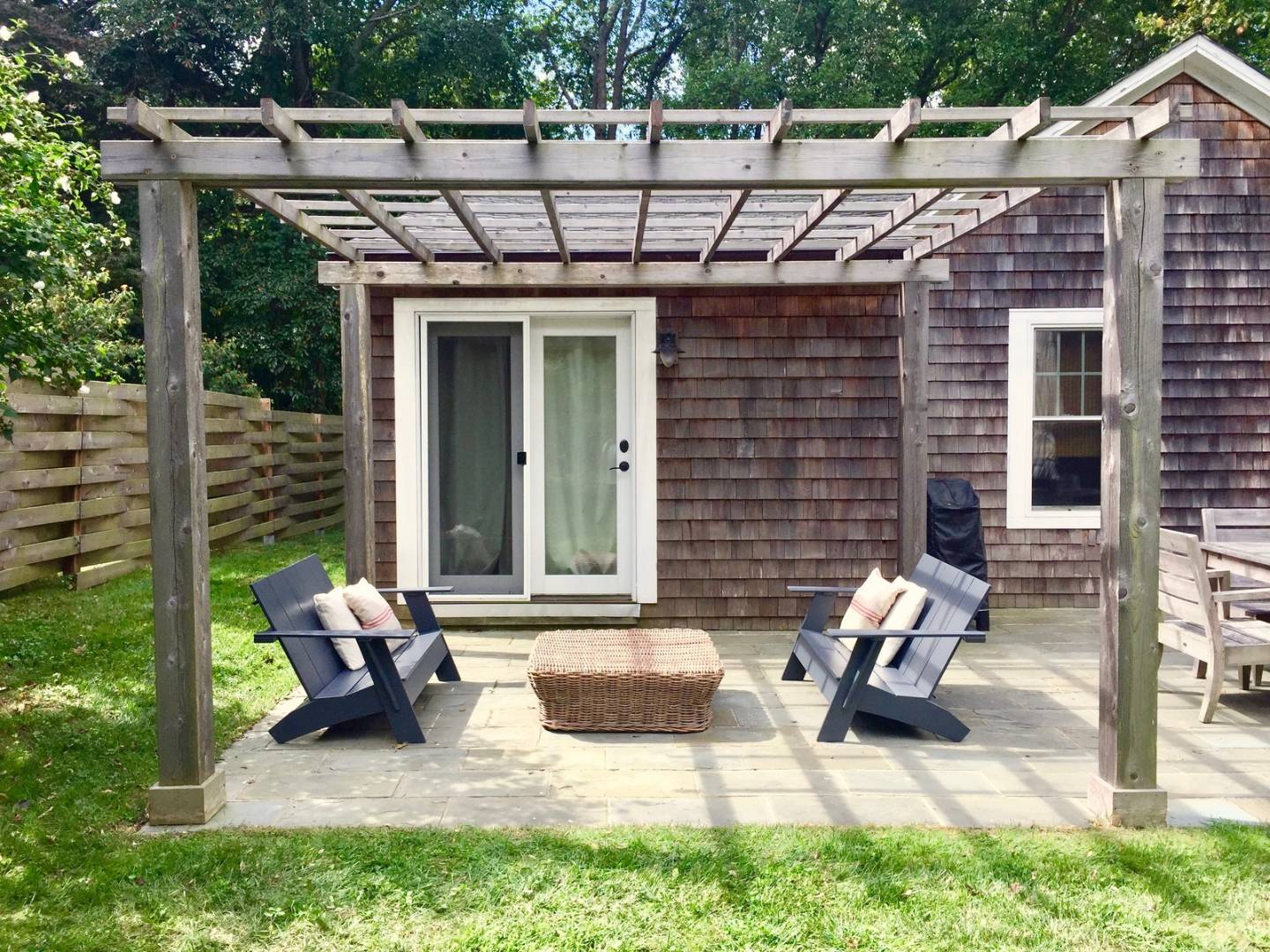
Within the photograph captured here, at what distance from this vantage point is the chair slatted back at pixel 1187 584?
4.75m

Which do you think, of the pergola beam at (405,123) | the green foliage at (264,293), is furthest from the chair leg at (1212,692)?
the green foliage at (264,293)

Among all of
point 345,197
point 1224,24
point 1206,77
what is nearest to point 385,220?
point 345,197

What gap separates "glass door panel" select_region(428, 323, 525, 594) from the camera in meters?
7.02

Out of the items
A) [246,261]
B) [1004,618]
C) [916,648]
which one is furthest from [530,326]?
[246,261]

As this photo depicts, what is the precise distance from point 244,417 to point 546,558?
5017mm

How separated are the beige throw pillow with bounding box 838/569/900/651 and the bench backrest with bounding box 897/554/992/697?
0.61 ft

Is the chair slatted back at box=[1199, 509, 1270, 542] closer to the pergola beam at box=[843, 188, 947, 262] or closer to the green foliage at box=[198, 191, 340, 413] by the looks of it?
the pergola beam at box=[843, 188, 947, 262]

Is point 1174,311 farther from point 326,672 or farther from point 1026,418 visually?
point 326,672

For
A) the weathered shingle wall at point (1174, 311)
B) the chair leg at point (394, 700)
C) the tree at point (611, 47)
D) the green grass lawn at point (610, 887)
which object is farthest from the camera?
the tree at point (611, 47)

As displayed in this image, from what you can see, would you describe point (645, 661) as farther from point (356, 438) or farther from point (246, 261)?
point (246, 261)

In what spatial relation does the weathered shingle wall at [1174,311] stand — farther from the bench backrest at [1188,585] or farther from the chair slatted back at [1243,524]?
the bench backrest at [1188,585]

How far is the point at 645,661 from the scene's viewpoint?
4688 mm

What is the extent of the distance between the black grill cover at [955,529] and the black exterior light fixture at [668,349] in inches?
81.6

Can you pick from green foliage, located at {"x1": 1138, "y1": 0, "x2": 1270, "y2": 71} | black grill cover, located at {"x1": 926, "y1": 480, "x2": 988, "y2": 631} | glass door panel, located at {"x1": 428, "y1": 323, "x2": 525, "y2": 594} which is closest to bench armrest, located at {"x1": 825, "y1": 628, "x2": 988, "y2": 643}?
black grill cover, located at {"x1": 926, "y1": 480, "x2": 988, "y2": 631}
